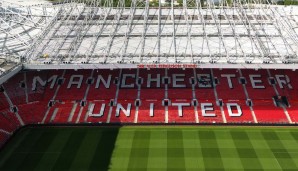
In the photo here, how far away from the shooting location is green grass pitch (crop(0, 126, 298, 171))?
31.4m

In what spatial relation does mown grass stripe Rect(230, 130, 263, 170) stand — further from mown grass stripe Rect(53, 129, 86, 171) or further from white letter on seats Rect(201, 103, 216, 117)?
mown grass stripe Rect(53, 129, 86, 171)

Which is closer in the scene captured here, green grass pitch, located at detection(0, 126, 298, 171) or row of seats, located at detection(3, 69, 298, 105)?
green grass pitch, located at detection(0, 126, 298, 171)

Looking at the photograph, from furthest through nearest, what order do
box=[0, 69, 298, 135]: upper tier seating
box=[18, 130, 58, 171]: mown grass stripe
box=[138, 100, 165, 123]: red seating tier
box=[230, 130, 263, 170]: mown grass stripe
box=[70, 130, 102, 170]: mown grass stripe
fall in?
box=[0, 69, 298, 135]: upper tier seating < box=[138, 100, 165, 123]: red seating tier < box=[18, 130, 58, 171]: mown grass stripe < box=[70, 130, 102, 170]: mown grass stripe < box=[230, 130, 263, 170]: mown grass stripe

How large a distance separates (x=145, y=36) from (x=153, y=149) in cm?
1398

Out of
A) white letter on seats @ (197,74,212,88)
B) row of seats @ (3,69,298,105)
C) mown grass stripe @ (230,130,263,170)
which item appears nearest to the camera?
mown grass stripe @ (230,130,263,170)

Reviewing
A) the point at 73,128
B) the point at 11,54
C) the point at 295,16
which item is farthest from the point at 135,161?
the point at 295,16

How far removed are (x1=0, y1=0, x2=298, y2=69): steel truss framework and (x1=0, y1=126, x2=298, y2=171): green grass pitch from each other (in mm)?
7226

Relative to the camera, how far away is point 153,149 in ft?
110

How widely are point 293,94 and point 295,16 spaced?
1219 cm

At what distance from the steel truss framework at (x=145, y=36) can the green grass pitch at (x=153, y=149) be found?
7.23 m

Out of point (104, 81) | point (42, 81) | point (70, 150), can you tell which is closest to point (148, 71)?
point (104, 81)

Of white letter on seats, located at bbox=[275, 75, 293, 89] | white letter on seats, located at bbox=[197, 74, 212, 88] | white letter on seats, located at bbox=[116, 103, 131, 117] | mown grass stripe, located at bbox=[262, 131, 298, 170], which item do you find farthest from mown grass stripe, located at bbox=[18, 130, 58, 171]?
white letter on seats, located at bbox=[275, 75, 293, 89]

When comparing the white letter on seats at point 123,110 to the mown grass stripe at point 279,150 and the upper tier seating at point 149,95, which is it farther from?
the mown grass stripe at point 279,150

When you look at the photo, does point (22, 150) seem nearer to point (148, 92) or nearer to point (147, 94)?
point (147, 94)
